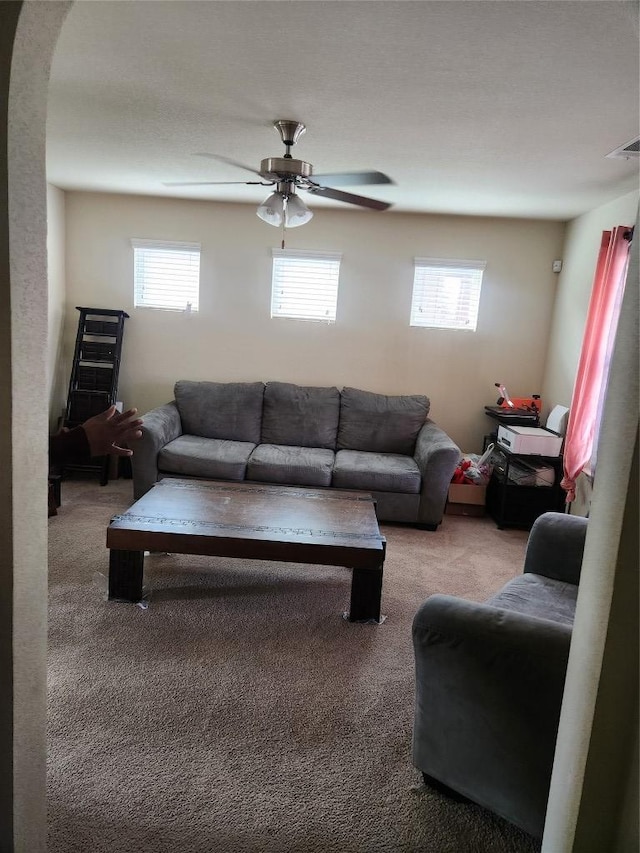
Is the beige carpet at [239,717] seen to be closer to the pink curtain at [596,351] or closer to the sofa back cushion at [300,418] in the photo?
the pink curtain at [596,351]

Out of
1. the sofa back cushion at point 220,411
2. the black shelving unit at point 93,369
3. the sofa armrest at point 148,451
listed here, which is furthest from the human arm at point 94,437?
the black shelving unit at point 93,369

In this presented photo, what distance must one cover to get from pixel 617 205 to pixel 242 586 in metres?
3.56

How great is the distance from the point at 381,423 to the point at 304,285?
57.6 inches

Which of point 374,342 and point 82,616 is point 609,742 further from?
point 374,342

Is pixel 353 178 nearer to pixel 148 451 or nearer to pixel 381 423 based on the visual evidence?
pixel 381 423

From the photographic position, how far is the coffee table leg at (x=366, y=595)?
2777mm

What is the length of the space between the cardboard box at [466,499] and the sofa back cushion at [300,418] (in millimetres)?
1097

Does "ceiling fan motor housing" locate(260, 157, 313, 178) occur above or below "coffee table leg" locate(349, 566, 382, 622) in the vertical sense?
above

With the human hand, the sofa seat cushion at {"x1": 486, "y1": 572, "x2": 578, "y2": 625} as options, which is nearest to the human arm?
the human hand

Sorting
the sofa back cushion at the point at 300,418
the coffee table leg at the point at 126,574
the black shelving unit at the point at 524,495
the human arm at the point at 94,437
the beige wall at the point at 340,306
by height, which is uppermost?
the beige wall at the point at 340,306

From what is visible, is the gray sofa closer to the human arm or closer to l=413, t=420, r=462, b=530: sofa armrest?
l=413, t=420, r=462, b=530: sofa armrest

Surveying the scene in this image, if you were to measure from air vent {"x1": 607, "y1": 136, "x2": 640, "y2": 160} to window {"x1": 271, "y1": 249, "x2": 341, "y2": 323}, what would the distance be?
2.47m

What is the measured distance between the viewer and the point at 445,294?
16.1 ft

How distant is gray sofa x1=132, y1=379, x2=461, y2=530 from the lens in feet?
13.5
